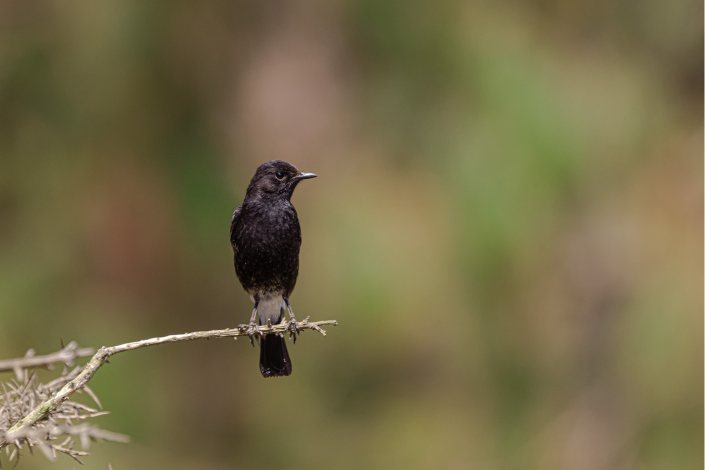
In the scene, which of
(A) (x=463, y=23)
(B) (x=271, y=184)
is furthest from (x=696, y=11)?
(B) (x=271, y=184)

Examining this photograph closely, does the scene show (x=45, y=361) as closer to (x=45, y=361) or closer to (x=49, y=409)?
(x=45, y=361)

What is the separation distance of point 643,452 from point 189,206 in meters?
4.02

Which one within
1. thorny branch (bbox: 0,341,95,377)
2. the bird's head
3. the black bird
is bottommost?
thorny branch (bbox: 0,341,95,377)

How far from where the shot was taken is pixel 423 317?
789 cm

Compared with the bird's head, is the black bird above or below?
below

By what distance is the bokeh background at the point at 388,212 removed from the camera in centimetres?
778

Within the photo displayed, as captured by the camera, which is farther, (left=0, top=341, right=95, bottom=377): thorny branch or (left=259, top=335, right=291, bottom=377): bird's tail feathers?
(left=259, top=335, right=291, bottom=377): bird's tail feathers

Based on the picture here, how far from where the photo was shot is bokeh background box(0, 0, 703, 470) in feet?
25.5

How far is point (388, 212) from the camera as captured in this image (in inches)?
302

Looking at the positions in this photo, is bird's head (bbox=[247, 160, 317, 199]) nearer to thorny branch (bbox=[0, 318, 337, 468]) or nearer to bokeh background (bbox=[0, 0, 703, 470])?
thorny branch (bbox=[0, 318, 337, 468])

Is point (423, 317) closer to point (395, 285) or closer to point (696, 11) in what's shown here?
point (395, 285)

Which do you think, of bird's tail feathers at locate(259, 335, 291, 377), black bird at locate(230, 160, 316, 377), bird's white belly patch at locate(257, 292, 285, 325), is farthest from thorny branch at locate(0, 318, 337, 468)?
bird's white belly patch at locate(257, 292, 285, 325)

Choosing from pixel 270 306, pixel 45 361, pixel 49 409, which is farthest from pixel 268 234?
pixel 45 361

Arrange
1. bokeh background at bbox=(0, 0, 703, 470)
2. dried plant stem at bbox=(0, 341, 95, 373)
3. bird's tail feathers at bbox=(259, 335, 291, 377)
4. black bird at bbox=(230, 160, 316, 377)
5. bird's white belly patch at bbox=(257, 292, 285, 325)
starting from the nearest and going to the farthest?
dried plant stem at bbox=(0, 341, 95, 373), bird's tail feathers at bbox=(259, 335, 291, 377), black bird at bbox=(230, 160, 316, 377), bird's white belly patch at bbox=(257, 292, 285, 325), bokeh background at bbox=(0, 0, 703, 470)
